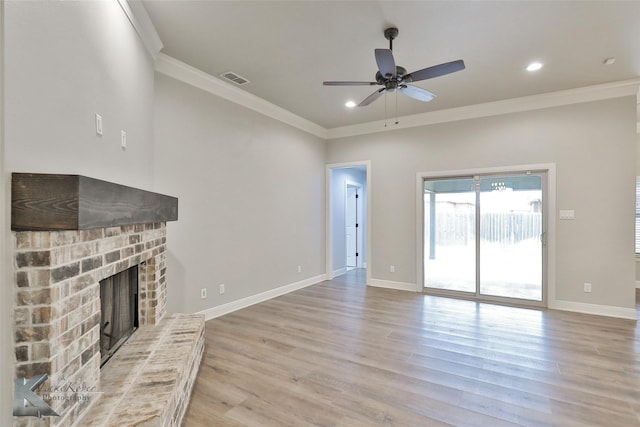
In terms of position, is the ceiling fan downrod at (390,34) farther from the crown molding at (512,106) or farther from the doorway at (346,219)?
the doorway at (346,219)

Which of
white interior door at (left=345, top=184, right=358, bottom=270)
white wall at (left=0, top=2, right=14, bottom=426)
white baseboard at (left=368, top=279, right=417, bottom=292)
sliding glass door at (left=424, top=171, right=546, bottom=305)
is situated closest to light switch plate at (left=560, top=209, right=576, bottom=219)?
sliding glass door at (left=424, top=171, right=546, bottom=305)

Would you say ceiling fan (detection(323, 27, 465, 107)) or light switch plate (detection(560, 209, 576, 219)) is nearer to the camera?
ceiling fan (detection(323, 27, 465, 107))

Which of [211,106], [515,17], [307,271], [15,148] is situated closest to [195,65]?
[211,106]

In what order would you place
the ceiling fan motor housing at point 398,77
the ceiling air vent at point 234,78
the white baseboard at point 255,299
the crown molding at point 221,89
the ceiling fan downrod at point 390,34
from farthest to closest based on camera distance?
the white baseboard at point 255,299, the ceiling air vent at point 234,78, the crown molding at point 221,89, the ceiling fan motor housing at point 398,77, the ceiling fan downrod at point 390,34

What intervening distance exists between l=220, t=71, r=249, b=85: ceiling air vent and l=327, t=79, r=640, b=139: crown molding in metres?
2.53

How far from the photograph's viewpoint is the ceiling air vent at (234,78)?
3.71 metres

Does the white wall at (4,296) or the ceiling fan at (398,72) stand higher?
the ceiling fan at (398,72)

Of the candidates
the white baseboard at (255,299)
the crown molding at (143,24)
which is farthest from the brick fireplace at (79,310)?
the white baseboard at (255,299)

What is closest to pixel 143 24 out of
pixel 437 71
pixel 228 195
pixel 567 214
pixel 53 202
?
pixel 228 195

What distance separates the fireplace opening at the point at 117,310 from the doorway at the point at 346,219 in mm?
4025

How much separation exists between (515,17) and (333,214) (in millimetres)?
4364

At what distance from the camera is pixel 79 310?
1452 millimetres

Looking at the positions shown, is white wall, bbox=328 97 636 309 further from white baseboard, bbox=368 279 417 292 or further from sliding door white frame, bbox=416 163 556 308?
white baseboard, bbox=368 279 417 292

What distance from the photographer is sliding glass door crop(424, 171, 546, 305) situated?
4.59 meters
